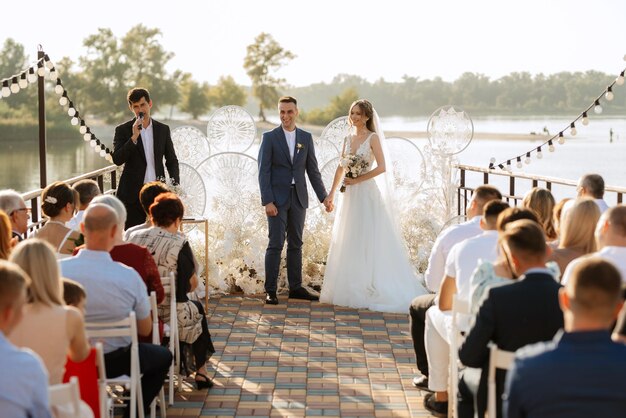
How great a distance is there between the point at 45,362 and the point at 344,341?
319 cm

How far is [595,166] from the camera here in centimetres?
2731

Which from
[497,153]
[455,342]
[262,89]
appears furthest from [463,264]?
[497,153]

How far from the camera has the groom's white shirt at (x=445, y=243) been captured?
471 centimetres

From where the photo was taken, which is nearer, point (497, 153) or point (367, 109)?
point (367, 109)

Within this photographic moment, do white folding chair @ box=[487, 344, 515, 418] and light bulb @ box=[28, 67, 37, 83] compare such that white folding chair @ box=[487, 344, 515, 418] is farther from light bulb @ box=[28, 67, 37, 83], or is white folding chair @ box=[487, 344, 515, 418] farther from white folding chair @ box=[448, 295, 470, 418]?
light bulb @ box=[28, 67, 37, 83]

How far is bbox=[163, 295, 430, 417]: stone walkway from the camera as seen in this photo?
192 inches

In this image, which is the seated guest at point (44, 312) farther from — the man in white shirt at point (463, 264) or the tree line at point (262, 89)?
the tree line at point (262, 89)

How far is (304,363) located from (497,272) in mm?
2283

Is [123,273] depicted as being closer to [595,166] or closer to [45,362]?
[45,362]

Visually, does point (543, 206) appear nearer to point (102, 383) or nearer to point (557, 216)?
point (557, 216)

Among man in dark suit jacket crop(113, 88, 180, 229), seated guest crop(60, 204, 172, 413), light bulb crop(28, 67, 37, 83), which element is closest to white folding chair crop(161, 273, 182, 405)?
seated guest crop(60, 204, 172, 413)

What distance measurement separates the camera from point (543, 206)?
4.78 metres

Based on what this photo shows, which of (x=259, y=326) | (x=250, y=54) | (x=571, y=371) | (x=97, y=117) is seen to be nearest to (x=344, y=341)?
(x=259, y=326)

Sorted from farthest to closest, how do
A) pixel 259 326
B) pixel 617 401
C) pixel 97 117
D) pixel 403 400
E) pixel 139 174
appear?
pixel 97 117 → pixel 139 174 → pixel 259 326 → pixel 403 400 → pixel 617 401
